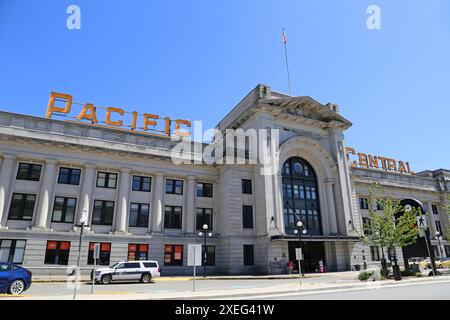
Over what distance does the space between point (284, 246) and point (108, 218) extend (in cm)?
2048

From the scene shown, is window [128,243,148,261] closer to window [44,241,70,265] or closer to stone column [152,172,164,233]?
stone column [152,172,164,233]

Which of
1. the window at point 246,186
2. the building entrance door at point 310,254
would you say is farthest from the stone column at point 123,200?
the building entrance door at point 310,254

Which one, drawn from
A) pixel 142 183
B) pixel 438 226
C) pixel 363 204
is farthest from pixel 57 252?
pixel 438 226

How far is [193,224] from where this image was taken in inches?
1423

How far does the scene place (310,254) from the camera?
3788cm

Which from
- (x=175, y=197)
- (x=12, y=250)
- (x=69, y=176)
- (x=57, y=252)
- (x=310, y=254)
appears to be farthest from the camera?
(x=310, y=254)

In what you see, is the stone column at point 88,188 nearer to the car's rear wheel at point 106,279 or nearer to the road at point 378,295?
the car's rear wheel at point 106,279

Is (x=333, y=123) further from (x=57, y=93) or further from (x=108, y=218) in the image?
(x=57, y=93)

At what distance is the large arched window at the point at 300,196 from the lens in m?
38.5

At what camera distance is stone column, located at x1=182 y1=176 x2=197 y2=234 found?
3581cm

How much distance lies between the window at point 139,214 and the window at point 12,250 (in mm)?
10371

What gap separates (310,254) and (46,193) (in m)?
31.5

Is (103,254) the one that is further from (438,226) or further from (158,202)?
(438,226)
